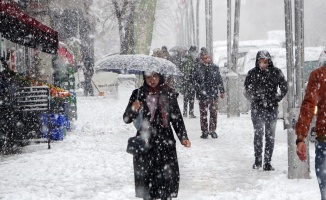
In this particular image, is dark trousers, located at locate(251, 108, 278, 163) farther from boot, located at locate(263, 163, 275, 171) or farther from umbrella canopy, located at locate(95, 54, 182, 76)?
umbrella canopy, located at locate(95, 54, 182, 76)

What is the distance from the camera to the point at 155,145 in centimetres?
603

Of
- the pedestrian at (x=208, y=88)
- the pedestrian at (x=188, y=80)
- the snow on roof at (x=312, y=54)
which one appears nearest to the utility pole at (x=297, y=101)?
the pedestrian at (x=208, y=88)

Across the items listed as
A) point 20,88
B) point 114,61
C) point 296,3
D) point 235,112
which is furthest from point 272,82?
point 235,112

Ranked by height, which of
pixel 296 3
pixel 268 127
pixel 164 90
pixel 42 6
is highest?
pixel 42 6

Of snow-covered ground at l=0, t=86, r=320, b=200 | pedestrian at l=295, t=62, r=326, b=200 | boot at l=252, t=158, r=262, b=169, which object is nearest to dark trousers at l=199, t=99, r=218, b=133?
snow-covered ground at l=0, t=86, r=320, b=200

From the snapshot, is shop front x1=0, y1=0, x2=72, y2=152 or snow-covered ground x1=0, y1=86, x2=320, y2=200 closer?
snow-covered ground x1=0, y1=86, x2=320, y2=200

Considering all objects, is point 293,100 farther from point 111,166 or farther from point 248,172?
point 111,166

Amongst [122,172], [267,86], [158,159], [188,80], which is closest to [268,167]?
Result: [267,86]

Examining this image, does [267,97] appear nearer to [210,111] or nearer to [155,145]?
[155,145]

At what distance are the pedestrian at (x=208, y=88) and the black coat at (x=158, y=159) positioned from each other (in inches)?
251

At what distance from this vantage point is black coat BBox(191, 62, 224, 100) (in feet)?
41.0

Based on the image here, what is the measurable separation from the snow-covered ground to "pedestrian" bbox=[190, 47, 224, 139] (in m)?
0.48

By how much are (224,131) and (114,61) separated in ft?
23.1

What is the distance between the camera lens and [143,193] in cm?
595
